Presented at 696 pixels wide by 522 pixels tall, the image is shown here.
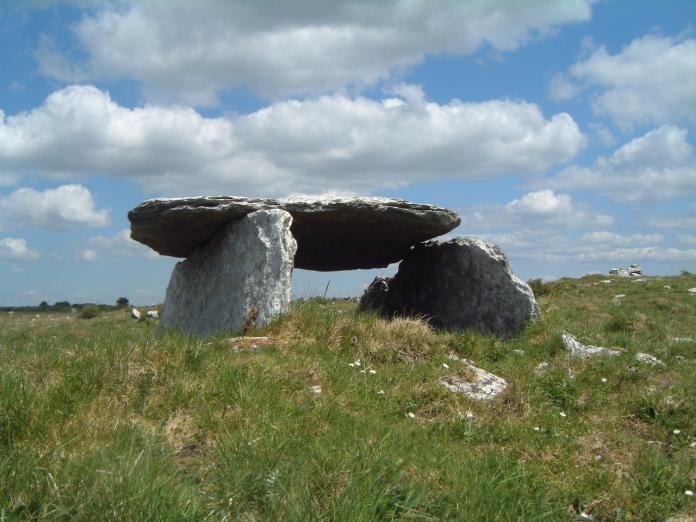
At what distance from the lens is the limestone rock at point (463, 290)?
39.7 feet

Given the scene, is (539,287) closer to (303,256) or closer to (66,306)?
(303,256)

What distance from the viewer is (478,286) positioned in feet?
41.2

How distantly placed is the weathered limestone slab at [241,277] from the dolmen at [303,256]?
2 cm

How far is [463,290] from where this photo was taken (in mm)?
12766

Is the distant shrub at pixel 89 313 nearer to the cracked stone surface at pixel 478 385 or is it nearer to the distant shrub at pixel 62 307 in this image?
the distant shrub at pixel 62 307

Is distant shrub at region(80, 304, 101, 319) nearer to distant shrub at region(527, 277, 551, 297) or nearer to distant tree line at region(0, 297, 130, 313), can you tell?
distant tree line at region(0, 297, 130, 313)

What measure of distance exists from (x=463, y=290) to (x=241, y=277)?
4.43m

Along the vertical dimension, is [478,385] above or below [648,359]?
below

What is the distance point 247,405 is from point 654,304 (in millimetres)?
14712

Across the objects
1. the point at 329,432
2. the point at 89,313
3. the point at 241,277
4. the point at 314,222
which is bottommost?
the point at 329,432

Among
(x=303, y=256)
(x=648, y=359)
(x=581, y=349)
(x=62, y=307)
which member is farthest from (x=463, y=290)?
(x=62, y=307)

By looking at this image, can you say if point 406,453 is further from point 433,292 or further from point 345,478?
point 433,292

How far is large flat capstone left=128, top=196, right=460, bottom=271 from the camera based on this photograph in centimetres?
1125

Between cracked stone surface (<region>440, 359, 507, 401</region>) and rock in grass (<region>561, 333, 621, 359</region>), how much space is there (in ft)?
5.97
